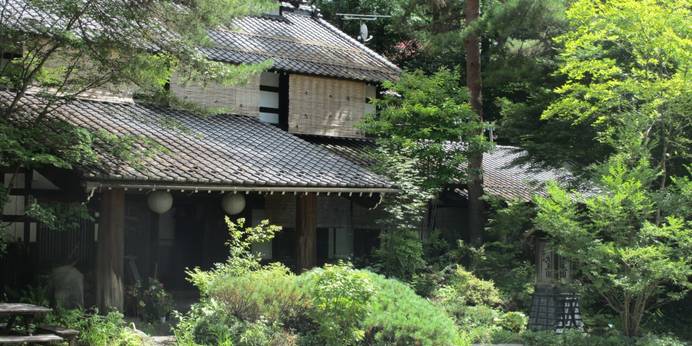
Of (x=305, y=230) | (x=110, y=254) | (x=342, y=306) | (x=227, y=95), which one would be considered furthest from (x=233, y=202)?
(x=342, y=306)

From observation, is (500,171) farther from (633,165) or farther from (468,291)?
(633,165)

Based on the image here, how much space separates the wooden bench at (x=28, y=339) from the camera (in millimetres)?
10617

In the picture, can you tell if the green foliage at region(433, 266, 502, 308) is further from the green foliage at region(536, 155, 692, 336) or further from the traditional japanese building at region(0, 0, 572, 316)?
the green foliage at region(536, 155, 692, 336)

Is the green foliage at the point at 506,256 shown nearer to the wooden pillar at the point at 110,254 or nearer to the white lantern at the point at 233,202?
the white lantern at the point at 233,202

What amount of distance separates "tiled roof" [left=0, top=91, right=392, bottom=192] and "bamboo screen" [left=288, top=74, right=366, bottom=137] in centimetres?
176

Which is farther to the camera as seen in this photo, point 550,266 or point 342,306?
point 550,266

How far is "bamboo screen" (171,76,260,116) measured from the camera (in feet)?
63.4

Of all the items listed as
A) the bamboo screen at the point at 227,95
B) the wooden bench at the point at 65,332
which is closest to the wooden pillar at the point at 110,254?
the wooden bench at the point at 65,332

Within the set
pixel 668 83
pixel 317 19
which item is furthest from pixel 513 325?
pixel 317 19

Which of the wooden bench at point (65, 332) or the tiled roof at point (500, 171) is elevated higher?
the tiled roof at point (500, 171)

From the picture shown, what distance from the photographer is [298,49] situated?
21.9 m

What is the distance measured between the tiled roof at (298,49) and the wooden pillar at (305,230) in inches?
180

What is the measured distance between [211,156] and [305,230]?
2.38m

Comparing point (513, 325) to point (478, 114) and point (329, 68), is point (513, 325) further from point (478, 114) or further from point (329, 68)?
point (329, 68)
